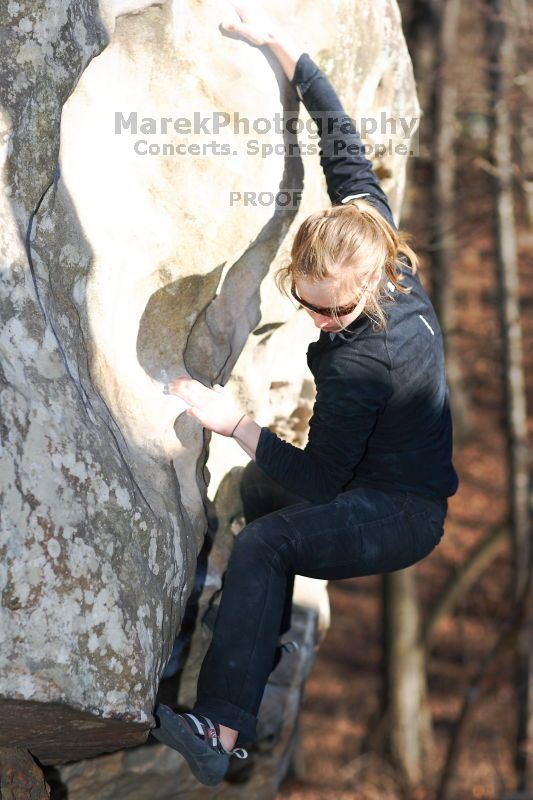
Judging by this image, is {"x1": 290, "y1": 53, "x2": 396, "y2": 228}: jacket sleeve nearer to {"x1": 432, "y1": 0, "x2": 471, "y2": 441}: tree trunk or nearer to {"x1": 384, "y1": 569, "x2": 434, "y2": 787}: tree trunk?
{"x1": 432, "y1": 0, "x2": 471, "y2": 441}: tree trunk

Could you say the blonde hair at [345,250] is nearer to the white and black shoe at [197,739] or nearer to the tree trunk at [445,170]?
the white and black shoe at [197,739]

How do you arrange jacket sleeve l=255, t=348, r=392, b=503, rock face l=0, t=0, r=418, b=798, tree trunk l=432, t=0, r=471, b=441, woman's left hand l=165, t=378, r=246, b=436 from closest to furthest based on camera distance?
rock face l=0, t=0, r=418, b=798, jacket sleeve l=255, t=348, r=392, b=503, woman's left hand l=165, t=378, r=246, b=436, tree trunk l=432, t=0, r=471, b=441

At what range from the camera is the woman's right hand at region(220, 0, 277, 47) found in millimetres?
3562

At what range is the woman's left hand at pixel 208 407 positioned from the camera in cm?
318

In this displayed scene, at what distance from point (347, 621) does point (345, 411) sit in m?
8.69

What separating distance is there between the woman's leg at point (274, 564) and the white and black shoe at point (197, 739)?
0.20 ft

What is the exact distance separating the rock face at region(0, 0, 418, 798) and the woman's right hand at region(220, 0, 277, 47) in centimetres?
5

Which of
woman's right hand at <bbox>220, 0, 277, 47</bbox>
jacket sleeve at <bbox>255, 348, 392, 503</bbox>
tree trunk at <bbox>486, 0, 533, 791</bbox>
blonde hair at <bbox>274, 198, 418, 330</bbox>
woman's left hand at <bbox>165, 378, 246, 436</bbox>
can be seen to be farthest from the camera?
tree trunk at <bbox>486, 0, 533, 791</bbox>

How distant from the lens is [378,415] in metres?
3.14

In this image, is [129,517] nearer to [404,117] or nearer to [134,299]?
[134,299]

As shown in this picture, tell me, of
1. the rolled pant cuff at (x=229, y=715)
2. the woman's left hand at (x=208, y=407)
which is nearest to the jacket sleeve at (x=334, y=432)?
the woman's left hand at (x=208, y=407)

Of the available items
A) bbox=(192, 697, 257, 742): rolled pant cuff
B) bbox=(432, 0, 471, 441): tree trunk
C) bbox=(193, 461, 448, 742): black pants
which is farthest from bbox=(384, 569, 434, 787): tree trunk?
bbox=(192, 697, 257, 742): rolled pant cuff

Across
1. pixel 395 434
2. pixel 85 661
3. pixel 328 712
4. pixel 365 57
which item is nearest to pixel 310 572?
pixel 395 434

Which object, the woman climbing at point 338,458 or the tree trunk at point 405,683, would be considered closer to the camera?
the woman climbing at point 338,458
